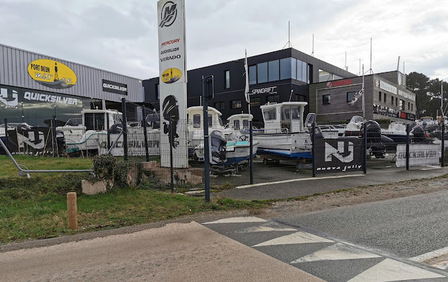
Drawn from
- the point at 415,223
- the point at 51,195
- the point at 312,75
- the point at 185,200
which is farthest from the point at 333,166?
the point at 312,75

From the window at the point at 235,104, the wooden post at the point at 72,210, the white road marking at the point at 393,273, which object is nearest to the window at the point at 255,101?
the window at the point at 235,104

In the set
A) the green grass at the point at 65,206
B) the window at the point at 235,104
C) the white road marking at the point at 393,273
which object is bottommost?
the white road marking at the point at 393,273

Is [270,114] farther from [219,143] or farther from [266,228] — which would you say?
[266,228]

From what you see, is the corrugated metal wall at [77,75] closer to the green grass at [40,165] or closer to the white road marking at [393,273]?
the green grass at [40,165]

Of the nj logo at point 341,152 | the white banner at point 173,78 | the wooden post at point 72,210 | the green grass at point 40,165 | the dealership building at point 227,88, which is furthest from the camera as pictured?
the dealership building at point 227,88

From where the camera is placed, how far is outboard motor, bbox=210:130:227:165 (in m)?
10.7

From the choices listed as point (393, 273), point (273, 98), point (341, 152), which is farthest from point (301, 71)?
point (393, 273)

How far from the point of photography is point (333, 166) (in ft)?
37.2

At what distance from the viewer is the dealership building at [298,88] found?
110 ft

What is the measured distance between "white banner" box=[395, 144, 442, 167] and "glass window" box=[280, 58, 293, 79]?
20.3m

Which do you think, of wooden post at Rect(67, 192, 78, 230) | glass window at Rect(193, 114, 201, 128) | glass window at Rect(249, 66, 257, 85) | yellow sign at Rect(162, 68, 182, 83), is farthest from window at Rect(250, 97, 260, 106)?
wooden post at Rect(67, 192, 78, 230)

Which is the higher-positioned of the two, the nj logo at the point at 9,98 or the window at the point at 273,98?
the window at the point at 273,98

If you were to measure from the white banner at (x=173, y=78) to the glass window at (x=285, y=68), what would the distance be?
2438 cm

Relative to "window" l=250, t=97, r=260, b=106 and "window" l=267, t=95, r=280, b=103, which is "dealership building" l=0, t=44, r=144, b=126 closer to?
"window" l=250, t=97, r=260, b=106
